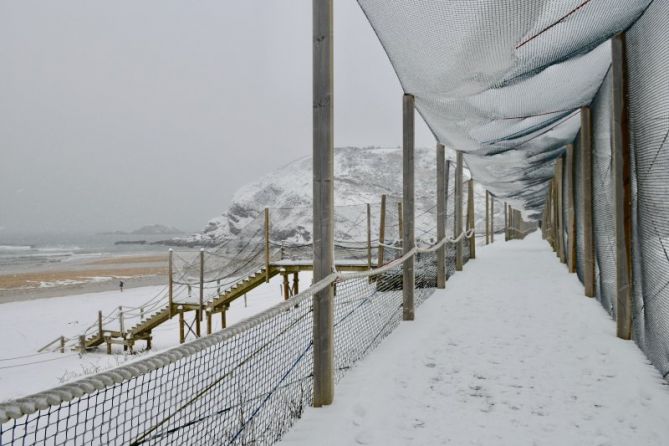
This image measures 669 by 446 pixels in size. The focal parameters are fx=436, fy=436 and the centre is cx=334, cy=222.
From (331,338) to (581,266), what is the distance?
5.99 meters

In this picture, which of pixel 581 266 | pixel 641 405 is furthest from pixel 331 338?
pixel 581 266

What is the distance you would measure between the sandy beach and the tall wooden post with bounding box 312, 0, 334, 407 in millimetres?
29575

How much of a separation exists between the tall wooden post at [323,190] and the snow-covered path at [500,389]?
10.9 inches

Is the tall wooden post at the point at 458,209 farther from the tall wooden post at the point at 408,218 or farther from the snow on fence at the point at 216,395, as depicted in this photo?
A: the tall wooden post at the point at 408,218

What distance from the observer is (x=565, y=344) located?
400cm

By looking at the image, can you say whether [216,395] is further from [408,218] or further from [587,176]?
[587,176]

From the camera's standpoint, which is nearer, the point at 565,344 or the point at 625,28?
the point at 625,28

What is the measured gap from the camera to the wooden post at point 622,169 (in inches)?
145

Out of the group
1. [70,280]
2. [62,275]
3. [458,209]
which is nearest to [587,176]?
[458,209]

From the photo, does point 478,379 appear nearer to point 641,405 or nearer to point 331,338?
point 641,405

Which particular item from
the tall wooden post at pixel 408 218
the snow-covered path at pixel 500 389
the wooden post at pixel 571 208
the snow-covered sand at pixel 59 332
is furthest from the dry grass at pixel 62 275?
the snow-covered path at pixel 500 389

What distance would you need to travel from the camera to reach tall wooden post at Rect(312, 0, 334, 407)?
276 cm

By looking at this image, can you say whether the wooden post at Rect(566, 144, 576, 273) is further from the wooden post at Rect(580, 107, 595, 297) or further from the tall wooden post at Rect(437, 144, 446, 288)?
the tall wooden post at Rect(437, 144, 446, 288)

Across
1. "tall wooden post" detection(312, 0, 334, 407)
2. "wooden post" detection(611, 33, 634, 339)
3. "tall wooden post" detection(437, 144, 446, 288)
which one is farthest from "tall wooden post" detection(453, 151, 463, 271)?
"tall wooden post" detection(312, 0, 334, 407)
